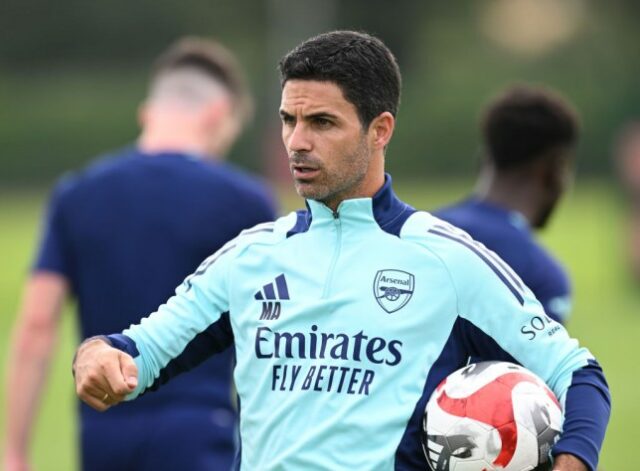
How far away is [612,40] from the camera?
4850 cm

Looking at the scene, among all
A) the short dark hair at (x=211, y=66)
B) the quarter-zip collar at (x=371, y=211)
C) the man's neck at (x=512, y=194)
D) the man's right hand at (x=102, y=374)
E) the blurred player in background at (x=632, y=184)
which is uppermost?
the blurred player in background at (x=632, y=184)

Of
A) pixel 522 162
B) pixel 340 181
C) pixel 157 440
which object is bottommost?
pixel 157 440

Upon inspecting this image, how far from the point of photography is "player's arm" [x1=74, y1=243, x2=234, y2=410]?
397 cm

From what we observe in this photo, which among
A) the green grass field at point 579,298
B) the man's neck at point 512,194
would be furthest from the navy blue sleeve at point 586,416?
the green grass field at point 579,298

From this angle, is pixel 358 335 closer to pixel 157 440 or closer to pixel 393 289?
pixel 393 289

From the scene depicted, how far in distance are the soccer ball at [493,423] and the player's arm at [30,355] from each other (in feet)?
8.47

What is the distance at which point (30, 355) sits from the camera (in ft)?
20.1

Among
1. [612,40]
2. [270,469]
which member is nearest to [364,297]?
[270,469]

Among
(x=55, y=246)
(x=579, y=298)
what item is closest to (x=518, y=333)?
(x=55, y=246)

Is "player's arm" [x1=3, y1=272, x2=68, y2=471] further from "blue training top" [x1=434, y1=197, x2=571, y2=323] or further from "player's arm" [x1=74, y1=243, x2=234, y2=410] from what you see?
"player's arm" [x1=74, y1=243, x2=234, y2=410]

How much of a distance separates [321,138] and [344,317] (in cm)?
50

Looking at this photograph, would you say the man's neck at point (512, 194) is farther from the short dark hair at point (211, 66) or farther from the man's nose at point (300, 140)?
the man's nose at point (300, 140)

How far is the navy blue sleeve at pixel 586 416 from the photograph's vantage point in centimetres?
376

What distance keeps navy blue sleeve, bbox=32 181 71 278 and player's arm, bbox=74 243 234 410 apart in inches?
76.3
